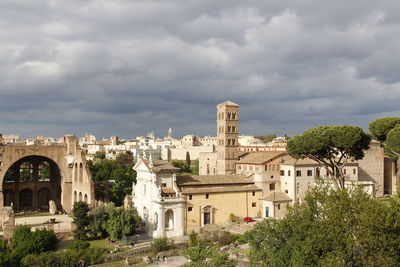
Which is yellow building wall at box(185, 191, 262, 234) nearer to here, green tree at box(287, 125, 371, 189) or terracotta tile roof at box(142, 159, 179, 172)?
terracotta tile roof at box(142, 159, 179, 172)

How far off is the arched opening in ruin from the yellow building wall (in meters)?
28.1

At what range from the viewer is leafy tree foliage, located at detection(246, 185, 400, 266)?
23281 mm

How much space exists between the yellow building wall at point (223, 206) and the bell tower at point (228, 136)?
8993 millimetres

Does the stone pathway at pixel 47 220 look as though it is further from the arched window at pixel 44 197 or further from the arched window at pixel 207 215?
the arched window at pixel 207 215

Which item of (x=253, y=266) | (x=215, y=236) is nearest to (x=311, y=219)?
(x=253, y=266)

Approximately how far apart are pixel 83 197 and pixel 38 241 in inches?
870

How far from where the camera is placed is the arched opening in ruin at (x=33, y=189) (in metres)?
65.4

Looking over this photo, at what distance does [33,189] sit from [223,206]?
112 feet

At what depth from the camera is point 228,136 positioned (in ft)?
197

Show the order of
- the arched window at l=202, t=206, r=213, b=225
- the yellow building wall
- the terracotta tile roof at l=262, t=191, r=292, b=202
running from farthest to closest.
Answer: the terracotta tile roof at l=262, t=191, r=292, b=202, the arched window at l=202, t=206, r=213, b=225, the yellow building wall

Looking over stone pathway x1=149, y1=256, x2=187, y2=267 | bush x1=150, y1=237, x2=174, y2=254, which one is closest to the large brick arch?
bush x1=150, y1=237, x2=174, y2=254

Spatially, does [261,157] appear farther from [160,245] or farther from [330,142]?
[160,245]

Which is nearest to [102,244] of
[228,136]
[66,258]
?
[66,258]

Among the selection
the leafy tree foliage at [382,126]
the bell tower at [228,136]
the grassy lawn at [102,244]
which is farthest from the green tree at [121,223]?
the leafy tree foliage at [382,126]
